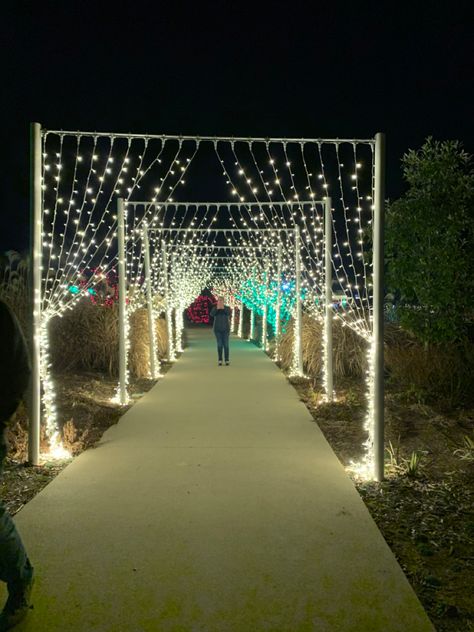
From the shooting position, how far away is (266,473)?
5984 millimetres

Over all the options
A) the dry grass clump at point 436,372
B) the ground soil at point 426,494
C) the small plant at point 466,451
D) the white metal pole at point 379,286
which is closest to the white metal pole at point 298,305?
the dry grass clump at point 436,372

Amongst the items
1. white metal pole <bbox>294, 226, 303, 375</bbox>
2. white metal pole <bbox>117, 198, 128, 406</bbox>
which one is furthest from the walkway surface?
white metal pole <bbox>294, 226, 303, 375</bbox>

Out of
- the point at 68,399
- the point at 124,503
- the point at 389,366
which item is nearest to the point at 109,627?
the point at 124,503

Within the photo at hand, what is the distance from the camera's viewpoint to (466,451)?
22.1 ft

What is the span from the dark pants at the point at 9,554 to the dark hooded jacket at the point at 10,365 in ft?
0.46

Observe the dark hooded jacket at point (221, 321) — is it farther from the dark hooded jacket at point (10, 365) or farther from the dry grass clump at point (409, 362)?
the dark hooded jacket at point (10, 365)

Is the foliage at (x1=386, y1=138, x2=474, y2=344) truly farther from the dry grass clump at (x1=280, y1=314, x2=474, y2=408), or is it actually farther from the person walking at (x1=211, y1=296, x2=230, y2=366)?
the person walking at (x1=211, y1=296, x2=230, y2=366)

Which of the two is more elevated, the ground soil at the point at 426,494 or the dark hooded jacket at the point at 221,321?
the dark hooded jacket at the point at 221,321

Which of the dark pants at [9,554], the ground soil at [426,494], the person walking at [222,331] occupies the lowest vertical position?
the ground soil at [426,494]

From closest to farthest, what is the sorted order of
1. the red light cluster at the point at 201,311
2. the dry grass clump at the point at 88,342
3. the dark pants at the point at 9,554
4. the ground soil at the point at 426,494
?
the dark pants at the point at 9,554 → the ground soil at the point at 426,494 → the dry grass clump at the point at 88,342 → the red light cluster at the point at 201,311

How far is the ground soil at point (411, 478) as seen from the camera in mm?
3806

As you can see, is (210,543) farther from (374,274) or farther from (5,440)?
(374,274)

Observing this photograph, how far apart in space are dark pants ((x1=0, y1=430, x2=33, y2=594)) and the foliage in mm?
8887

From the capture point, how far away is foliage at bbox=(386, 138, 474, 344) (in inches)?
427
